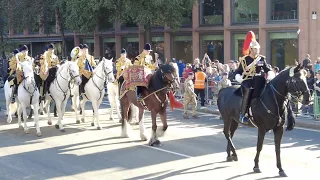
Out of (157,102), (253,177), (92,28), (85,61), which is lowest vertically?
(253,177)

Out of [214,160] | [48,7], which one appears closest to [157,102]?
[214,160]

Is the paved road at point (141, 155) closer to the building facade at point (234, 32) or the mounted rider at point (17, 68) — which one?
the mounted rider at point (17, 68)

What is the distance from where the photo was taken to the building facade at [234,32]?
2795 centimetres

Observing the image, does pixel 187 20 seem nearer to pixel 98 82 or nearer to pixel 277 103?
pixel 98 82

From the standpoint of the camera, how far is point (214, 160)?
12.4 meters

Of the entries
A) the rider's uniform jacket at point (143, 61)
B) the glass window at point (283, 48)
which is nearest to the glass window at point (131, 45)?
the glass window at point (283, 48)

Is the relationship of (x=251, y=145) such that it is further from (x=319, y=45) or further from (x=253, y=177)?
(x=319, y=45)

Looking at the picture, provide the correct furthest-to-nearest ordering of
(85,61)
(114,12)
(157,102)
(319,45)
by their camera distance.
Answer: (114,12), (319,45), (85,61), (157,102)

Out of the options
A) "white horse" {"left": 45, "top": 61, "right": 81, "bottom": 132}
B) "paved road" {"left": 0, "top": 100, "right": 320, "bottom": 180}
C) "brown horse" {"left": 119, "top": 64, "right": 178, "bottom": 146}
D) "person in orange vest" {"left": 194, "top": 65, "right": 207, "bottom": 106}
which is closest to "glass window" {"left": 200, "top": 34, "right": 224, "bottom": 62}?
"person in orange vest" {"left": 194, "top": 65, "right": 207, "bottom": 106}

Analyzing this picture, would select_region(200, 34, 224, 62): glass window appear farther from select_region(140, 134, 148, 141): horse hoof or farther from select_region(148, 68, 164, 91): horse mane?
select_region(148, 68, 164, 91): horse mane

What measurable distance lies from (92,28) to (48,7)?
8108mm

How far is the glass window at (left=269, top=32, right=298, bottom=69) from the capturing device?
29.0 metres

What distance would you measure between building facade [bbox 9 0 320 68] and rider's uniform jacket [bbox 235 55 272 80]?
17.2 meters

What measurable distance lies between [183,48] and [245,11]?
6241 mm
